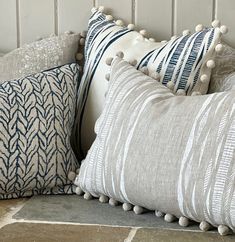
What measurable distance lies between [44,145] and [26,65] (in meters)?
0.29

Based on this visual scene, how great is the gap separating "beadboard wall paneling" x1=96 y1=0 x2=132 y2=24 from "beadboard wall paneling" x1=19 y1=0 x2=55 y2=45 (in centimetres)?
16

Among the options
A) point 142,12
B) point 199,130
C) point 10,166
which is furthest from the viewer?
→ point 142,12

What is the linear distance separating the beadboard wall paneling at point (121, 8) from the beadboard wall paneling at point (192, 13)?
13 centimetres

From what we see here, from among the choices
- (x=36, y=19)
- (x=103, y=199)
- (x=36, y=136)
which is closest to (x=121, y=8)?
(x=36, y=19)

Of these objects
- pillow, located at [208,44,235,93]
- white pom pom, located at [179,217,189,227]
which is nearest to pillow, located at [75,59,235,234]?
white pom pom, located at [179,217,189,227]

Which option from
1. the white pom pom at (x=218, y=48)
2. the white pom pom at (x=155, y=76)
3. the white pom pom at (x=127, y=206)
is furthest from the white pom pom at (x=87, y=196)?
the white pom pom at (x=218, y=48)

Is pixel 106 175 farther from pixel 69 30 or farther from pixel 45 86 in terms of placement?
pixel 69 30

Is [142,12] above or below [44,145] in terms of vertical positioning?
above

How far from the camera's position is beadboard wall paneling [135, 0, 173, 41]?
1644 mm

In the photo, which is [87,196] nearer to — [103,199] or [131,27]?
[103,199]

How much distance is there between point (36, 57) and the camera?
1607 mm

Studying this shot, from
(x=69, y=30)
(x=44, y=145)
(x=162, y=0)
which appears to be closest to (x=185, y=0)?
(x=162, y=0)

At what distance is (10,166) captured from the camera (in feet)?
4.50

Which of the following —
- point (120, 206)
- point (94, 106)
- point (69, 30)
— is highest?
point (69, 30)
